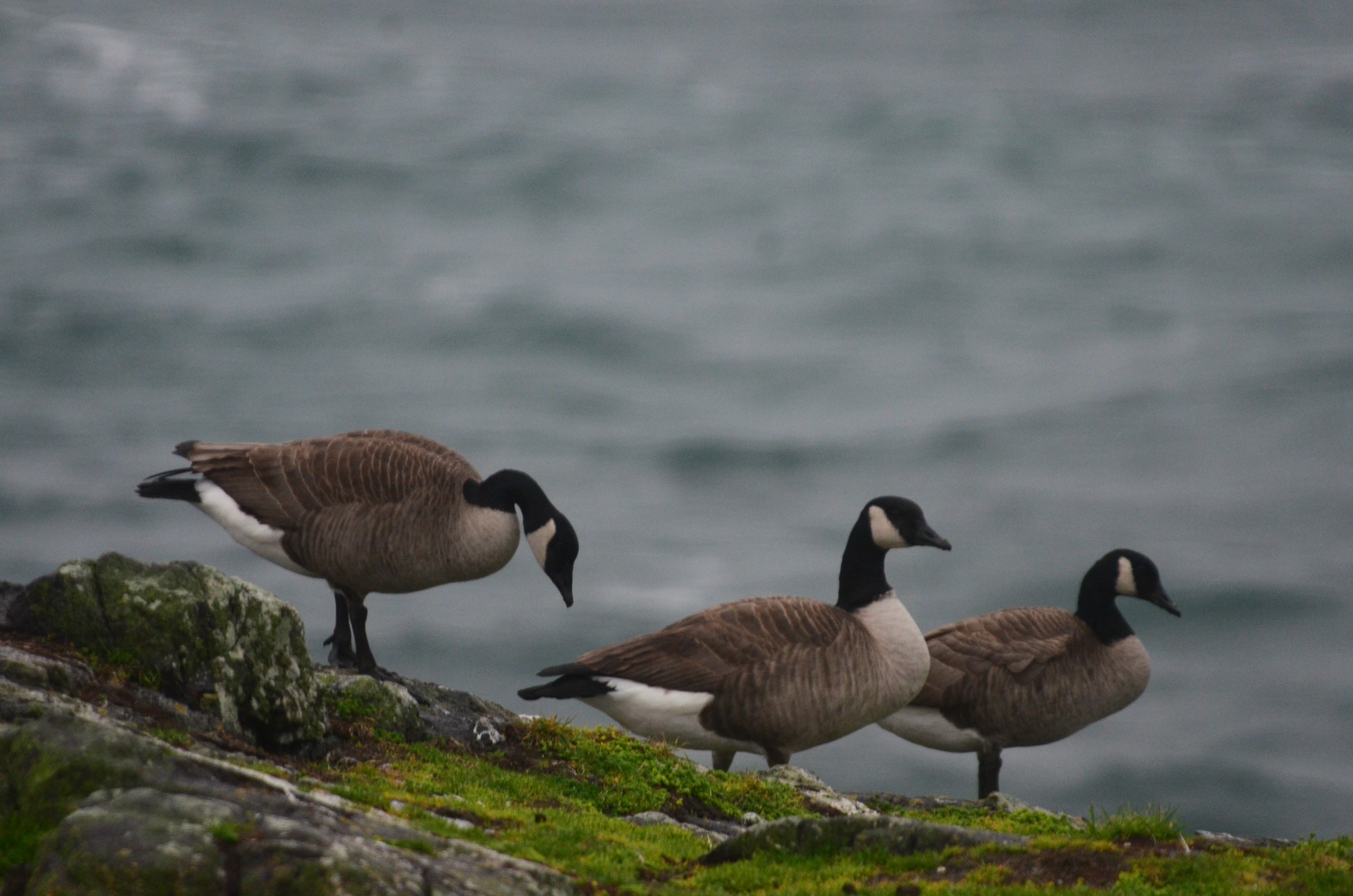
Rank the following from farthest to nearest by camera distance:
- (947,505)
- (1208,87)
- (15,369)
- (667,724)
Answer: (1208,87), (15,369), (947,505), (667,724)

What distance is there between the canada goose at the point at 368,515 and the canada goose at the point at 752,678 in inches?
49.4

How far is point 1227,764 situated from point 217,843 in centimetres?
3351

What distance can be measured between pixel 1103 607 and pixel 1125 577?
0.44 m

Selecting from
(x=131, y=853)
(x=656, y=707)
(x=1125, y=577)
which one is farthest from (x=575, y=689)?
(x=131, y=853)

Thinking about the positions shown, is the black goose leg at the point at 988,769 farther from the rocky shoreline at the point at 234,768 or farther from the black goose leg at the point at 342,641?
the black goose leg at the point at 342,641

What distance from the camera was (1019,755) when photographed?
114 ft

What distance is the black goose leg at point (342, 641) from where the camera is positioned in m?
13.7

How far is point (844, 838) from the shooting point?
26.6ft

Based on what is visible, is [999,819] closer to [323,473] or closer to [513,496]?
[513,496]

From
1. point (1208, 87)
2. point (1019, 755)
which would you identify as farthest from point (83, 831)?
point (1208, 87)

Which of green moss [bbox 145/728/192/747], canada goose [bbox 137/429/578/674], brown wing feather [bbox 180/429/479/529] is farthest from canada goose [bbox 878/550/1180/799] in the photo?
green moss [bbox 145/728/192/747]

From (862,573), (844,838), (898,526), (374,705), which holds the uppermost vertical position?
(898,526)

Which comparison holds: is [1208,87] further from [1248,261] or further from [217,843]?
[217,843]

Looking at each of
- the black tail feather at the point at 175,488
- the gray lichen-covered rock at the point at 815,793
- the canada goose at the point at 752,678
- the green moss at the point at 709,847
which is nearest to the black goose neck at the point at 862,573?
the canada goose at the point at 752,678
